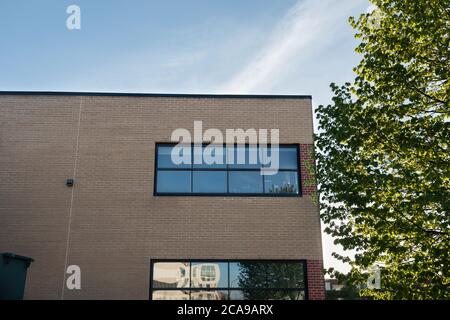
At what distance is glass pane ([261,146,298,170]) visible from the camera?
48.4ft

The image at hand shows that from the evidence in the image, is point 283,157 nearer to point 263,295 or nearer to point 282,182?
point 282,182

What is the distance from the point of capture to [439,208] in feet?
29.6

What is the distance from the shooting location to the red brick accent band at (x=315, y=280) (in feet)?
44.0

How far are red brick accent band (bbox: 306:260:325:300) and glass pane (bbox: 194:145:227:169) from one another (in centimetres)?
370

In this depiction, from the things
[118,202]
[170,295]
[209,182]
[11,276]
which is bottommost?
[170,295]

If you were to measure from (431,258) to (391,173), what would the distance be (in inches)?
75.5

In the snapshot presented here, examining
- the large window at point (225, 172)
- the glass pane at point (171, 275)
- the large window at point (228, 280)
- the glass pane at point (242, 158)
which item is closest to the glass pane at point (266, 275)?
the large window at point (228, 280)

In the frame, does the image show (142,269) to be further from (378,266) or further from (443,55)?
(443,55)

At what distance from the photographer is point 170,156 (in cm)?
1470

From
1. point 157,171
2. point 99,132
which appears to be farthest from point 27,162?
point 157,171

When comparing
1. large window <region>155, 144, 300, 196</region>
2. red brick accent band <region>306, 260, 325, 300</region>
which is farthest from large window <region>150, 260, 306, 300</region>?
large window <region>155, 144, 300, 196</region>

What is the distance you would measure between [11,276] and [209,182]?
583cm

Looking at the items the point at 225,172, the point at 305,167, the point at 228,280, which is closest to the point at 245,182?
the point at 225,172

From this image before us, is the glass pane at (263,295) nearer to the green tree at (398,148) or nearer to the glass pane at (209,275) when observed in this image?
the glass pane at (209,275)
